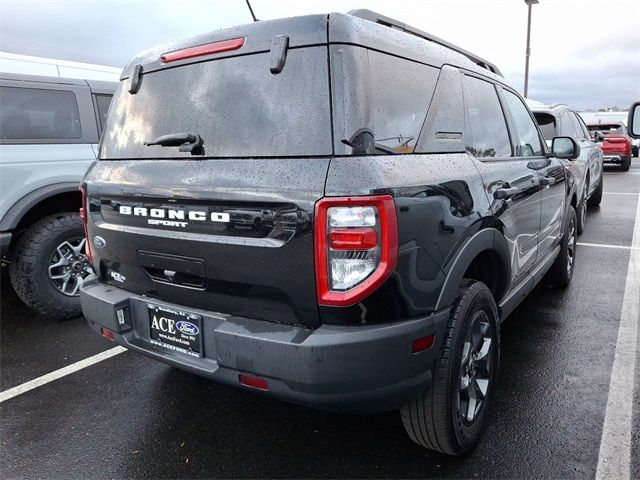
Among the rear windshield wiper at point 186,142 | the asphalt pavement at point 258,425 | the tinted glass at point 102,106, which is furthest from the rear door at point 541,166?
the tinted glass at point 102,106

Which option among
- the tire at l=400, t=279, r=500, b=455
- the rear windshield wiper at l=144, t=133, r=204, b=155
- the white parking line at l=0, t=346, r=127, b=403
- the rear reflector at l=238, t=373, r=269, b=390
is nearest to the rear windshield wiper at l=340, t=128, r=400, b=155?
the rear windshield wiper at l=144, t=133, r=204, b=155

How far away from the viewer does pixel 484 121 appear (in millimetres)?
2828

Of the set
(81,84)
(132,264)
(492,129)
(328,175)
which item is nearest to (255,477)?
(132,264)

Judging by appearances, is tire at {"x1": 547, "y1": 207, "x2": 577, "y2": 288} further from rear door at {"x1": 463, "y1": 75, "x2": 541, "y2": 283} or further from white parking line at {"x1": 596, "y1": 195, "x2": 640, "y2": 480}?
rear door at {"x1": 463, "y1": 75, "x2": 541, "y2": 283}

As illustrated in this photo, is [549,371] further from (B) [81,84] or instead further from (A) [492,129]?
(B) [81,84]

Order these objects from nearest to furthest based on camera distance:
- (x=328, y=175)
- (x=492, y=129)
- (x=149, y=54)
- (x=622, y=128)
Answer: (x=328, y=175), (x=149, y=54), (x=492, y=129), (x=622, y=128)

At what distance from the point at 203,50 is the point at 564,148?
9.97ft

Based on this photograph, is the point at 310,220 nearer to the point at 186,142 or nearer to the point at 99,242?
the point at 186,142

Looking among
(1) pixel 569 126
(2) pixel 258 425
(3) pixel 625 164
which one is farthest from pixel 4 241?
(3) pixel 625 164

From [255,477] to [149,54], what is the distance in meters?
2.21

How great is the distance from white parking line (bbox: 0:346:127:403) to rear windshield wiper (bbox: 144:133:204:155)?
6.65ft

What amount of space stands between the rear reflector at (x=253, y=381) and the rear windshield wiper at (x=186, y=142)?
38.9 inches

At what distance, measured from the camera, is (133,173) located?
7.65ft

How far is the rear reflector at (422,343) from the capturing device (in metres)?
1.91
